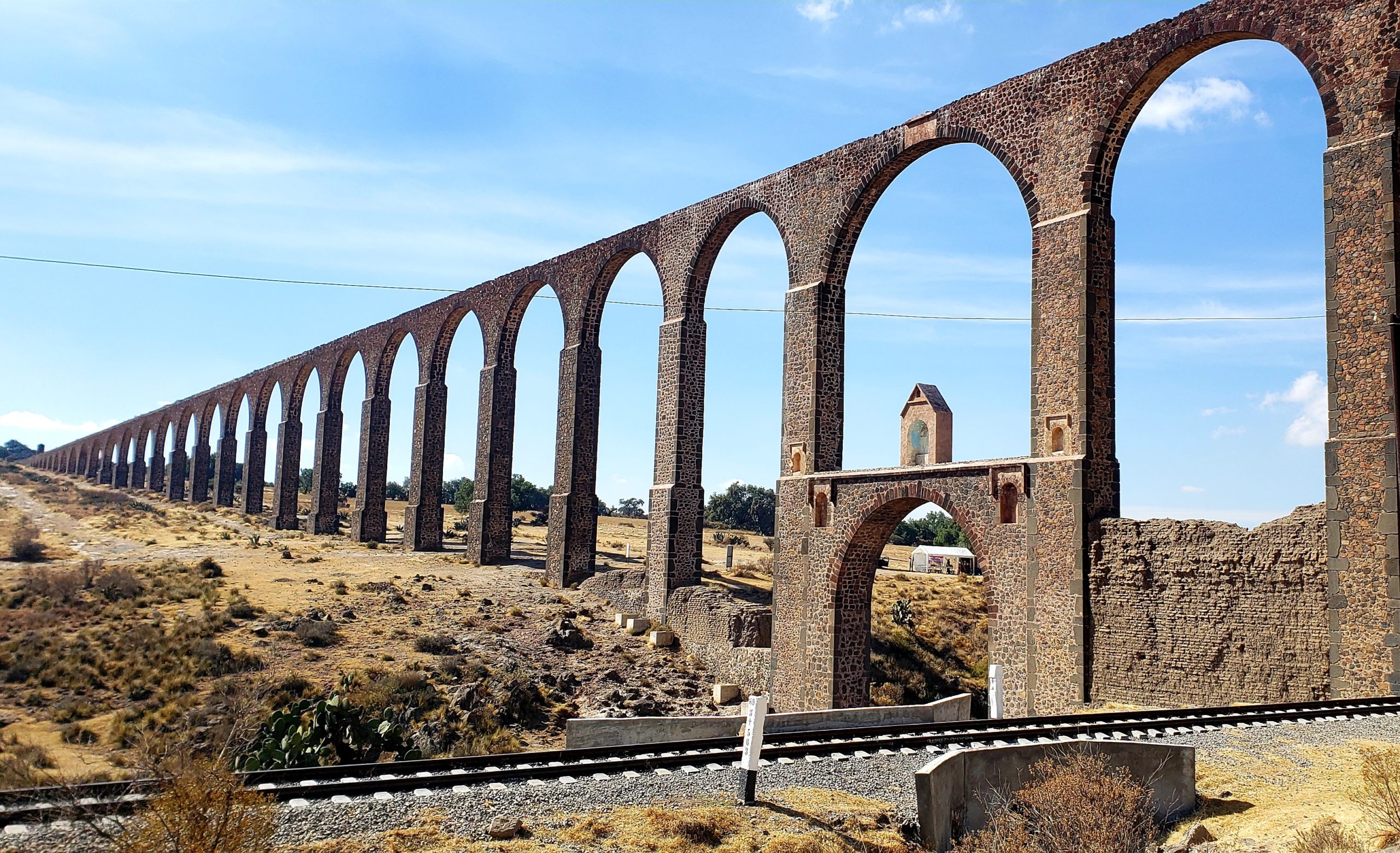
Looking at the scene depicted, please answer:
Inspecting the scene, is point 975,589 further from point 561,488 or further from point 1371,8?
point 1371,8

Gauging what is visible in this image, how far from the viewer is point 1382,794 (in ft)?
21.2

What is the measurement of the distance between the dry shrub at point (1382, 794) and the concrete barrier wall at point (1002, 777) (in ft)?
3.72

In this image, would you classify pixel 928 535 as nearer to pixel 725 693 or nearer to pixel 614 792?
pixel 725 693

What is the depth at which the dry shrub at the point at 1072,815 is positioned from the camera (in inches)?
267

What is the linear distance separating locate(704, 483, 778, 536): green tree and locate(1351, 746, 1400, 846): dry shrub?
5938cm

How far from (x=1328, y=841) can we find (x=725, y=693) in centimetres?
1473

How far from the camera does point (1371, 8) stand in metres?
12.3

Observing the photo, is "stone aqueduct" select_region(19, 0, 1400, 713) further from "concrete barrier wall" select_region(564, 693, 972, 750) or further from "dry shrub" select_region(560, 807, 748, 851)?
"dry shrub" select_region(560, 807, 748, 851)

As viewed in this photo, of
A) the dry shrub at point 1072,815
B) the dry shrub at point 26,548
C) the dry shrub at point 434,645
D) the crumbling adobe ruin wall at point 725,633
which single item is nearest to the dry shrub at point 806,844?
the dry shrub at point 1072,815

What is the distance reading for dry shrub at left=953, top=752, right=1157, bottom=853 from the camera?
6.77 m

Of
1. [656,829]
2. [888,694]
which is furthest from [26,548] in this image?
[656,829]

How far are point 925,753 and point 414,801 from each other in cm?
433

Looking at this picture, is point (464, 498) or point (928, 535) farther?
point (928, 535)

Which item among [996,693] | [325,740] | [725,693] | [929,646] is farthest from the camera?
[929,646]
